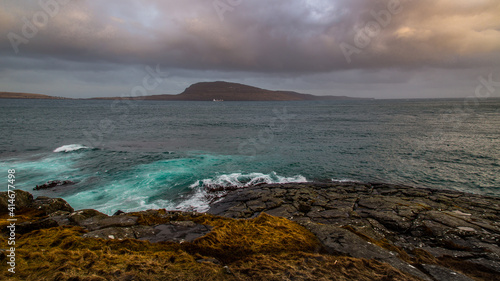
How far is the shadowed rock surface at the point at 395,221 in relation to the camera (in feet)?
21.3

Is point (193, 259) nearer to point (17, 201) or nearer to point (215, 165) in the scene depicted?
point (17, 201)

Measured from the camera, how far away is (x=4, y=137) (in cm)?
3641

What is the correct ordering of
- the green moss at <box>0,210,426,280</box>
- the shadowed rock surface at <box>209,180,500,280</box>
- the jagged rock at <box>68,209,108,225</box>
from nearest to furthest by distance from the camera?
the green moss at <box>0,210,426,280</box>, the shadowed rock surface at <box>209,180,500,280</box>, the jagged rock at <box>68,209,108,225</box>

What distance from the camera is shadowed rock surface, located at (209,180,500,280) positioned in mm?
6499

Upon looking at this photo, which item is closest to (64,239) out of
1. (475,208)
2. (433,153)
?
(475,208)

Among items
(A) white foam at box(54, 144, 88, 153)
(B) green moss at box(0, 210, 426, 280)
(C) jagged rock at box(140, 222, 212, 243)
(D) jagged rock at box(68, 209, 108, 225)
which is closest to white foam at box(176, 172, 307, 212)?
(D) jagged rock at box(68, 209, 108, 225)

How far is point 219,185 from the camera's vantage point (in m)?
17.8

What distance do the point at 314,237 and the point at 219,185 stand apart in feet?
38.9

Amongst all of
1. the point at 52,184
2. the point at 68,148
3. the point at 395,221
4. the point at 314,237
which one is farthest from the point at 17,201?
the point at 68,148

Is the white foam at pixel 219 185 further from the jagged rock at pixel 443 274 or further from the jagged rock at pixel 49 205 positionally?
the jagged rock at pixel 443 274

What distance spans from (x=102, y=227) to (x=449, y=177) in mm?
25243

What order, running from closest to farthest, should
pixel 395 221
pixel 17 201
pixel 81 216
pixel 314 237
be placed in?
pixel 314 237, pixel 81 216, pixel 17 201, pixel 395 221

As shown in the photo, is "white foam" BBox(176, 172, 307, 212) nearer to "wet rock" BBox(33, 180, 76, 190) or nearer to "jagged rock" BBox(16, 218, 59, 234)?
"jagged rock" BBox(16, 218, 59, 234)

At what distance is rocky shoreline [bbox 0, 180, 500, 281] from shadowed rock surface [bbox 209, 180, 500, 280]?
0.14 ft
